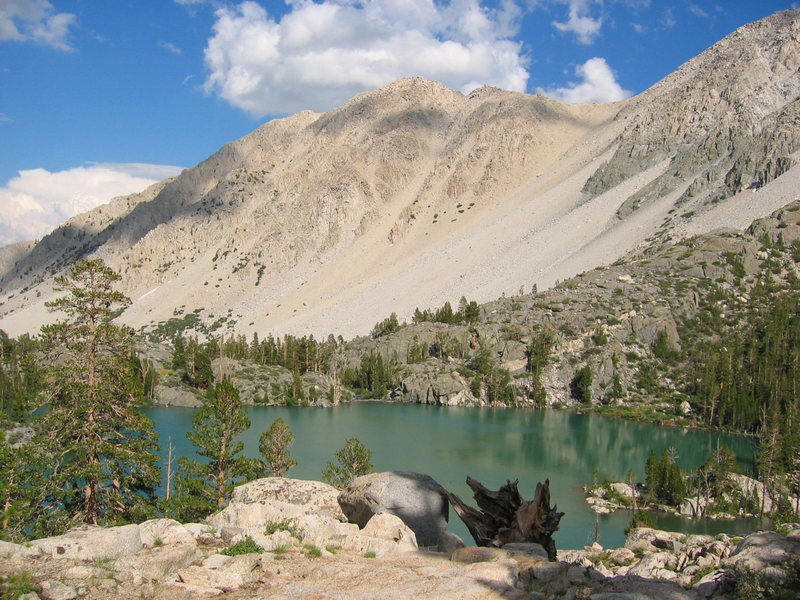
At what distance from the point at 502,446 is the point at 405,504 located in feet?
157

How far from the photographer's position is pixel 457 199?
15900 cm

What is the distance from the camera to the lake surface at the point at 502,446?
41.7 metres

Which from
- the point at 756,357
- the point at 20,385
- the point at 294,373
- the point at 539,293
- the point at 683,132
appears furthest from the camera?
the point at 683,132

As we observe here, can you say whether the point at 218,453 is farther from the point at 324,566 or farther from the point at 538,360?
the point at 538,360

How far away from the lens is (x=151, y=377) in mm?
87062

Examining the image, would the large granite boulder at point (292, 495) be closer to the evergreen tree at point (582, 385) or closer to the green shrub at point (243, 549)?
the green shrub at point (243, 549)

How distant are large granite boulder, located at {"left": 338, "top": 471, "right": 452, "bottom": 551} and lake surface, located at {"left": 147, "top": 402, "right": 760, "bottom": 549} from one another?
19749mm

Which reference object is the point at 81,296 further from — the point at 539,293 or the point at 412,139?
the point at 412,139

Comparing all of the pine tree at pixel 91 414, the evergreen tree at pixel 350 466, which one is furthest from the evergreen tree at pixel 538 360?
the pine tree at pixel 91 414

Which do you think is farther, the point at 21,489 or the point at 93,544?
the point at 21,489

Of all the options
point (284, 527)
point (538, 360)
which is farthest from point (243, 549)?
point (538, 360)

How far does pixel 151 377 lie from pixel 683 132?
12095cm

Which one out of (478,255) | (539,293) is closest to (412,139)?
(478,255)

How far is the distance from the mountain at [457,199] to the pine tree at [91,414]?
9928cm
